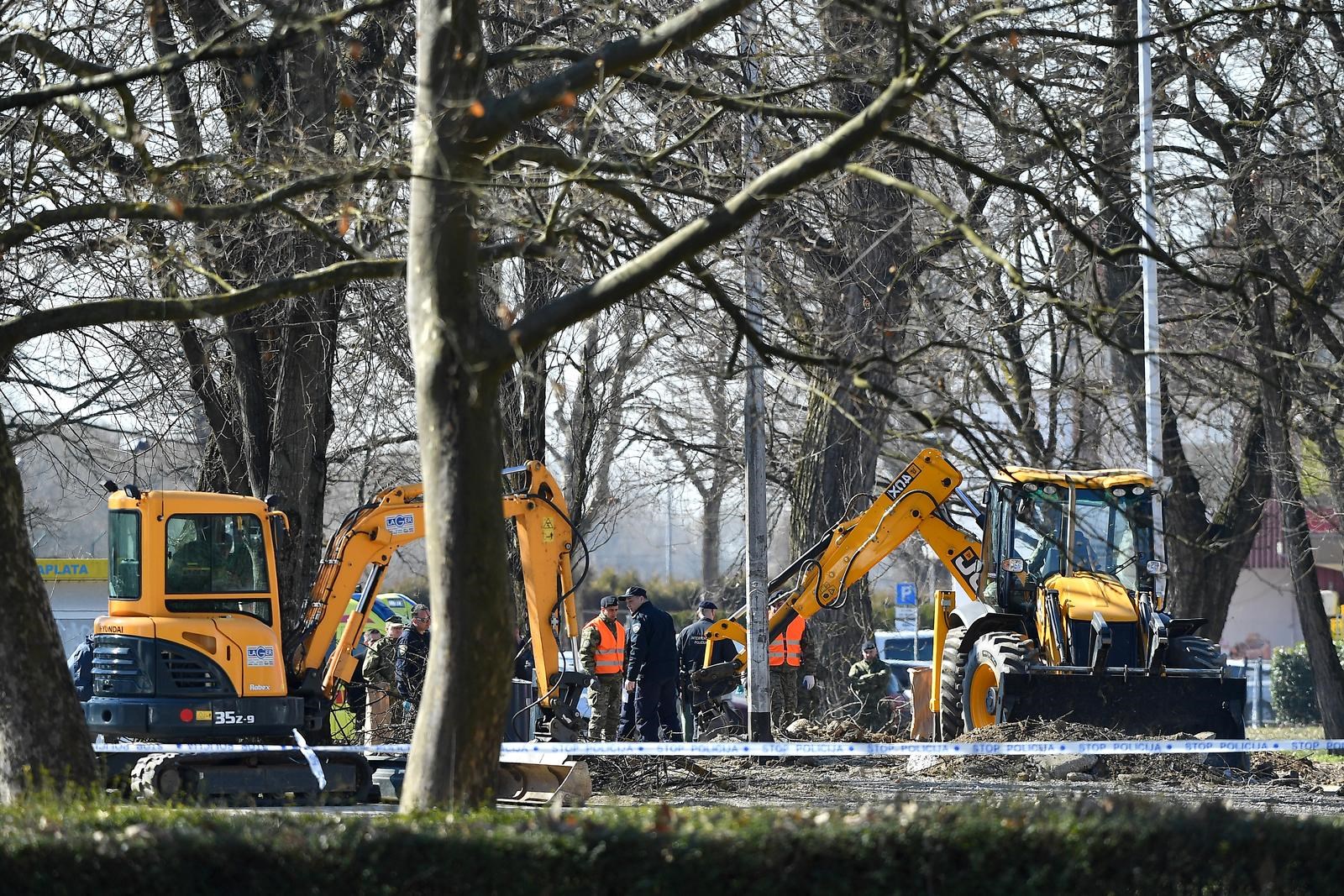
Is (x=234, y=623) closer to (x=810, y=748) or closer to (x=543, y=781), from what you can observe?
(x=543, y=781)

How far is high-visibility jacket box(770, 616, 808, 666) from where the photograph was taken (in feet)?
61.7

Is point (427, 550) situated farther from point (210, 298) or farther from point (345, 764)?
point (345, 764)

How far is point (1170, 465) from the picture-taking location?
20.7m

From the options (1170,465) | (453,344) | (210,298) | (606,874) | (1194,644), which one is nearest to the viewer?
(606,874)

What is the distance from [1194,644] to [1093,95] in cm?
527

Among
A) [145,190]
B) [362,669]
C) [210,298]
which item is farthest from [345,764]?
[210,298]

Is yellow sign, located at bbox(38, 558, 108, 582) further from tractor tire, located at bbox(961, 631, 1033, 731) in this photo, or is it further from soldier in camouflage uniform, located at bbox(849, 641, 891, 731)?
tractor tire, located at bbox(961, 631, 1033, 731)

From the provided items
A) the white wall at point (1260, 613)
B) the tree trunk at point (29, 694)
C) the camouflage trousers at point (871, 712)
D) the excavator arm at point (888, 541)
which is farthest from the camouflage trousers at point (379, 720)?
the white wall at point (1260, 613)

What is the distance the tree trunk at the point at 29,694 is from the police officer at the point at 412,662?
740cm

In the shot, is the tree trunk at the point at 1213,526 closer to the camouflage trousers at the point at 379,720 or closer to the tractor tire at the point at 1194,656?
the tractor tire at the point at 1194,656

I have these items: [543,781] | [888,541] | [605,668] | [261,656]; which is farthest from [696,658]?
[261,656]

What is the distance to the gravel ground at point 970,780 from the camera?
44.4 feet

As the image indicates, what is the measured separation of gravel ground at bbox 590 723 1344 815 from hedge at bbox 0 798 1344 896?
18.9ft

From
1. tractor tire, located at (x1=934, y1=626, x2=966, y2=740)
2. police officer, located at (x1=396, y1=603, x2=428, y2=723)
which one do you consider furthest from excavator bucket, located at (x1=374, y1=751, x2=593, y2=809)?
tractor tire, located at (x1=934, y1=626, x2=966, y2=740)
